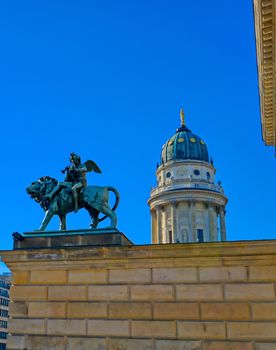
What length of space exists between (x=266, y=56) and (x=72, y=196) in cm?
884

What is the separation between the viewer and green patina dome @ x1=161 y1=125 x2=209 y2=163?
83.2 metres

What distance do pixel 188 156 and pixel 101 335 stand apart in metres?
70.2

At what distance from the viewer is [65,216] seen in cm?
1581

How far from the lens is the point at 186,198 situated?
3012 inches

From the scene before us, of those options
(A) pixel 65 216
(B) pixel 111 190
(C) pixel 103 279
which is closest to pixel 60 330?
(C) pixel 103 279

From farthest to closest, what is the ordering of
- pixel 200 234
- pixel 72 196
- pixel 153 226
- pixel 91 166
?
1. pixel 153 226
2. pixel 200 234
3. pixel 91 166
4. pixel 72 196

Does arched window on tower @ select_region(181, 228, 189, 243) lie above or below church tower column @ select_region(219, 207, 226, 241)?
below

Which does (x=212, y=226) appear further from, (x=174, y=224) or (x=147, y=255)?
(x=147, y=255)

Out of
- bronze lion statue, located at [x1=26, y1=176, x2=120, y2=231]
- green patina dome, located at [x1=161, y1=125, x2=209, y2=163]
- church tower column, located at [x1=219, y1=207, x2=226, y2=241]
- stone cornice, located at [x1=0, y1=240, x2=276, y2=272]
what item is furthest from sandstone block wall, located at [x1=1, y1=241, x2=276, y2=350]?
green patina dome, located at [x1=161, y1=125, x2=209, y2=163]

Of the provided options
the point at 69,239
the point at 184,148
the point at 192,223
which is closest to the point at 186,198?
the point at 192,223

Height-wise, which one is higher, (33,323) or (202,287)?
(202,287)

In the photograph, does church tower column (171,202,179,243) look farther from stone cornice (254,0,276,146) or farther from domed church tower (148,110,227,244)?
stone cornice (254,0,276,146)

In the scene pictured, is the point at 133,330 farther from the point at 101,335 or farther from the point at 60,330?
the point at 60,330

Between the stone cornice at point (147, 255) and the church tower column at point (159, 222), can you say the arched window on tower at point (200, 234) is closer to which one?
the church tower column at point (159, 222)
